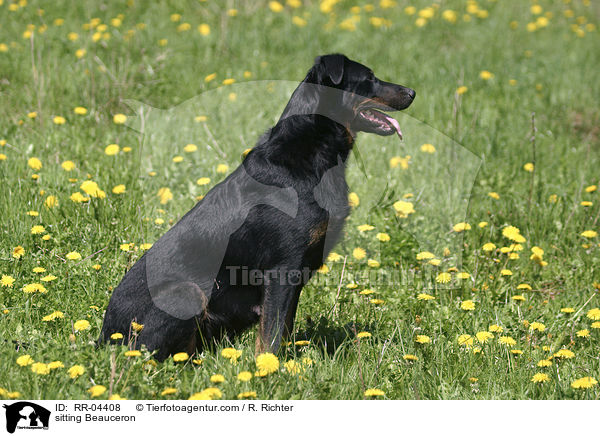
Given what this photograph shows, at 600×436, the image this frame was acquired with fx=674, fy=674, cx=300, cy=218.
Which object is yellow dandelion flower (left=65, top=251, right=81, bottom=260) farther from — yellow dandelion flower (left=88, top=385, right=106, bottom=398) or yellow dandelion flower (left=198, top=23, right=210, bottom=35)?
yellow dandelion flower (left=198, top=23, right=210, bottom=35)

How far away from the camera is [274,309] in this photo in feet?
11.0

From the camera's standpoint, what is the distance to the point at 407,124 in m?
6.11

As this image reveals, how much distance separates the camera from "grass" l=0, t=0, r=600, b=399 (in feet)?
10.5

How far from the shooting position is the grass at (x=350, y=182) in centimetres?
321

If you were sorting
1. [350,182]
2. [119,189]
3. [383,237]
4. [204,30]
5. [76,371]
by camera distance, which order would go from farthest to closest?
[204,30] < [350,182] < [119,189] < [383,237] < [76,371]

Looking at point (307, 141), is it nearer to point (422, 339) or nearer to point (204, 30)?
point (422, 339)

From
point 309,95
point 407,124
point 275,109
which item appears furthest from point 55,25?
point 309,95

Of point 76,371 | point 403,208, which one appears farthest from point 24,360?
point 403,208

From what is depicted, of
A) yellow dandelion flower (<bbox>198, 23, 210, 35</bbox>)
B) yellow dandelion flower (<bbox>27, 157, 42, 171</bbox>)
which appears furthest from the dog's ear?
yellow dandelion flower (<bbox>198, 23, 210, 35</bbox>)

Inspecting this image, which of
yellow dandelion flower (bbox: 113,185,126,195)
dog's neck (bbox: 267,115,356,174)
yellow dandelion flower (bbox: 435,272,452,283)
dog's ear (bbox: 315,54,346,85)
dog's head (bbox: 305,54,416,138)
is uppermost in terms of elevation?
dog's ear (bbox: 315,54,346,85)

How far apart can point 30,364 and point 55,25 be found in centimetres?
574
